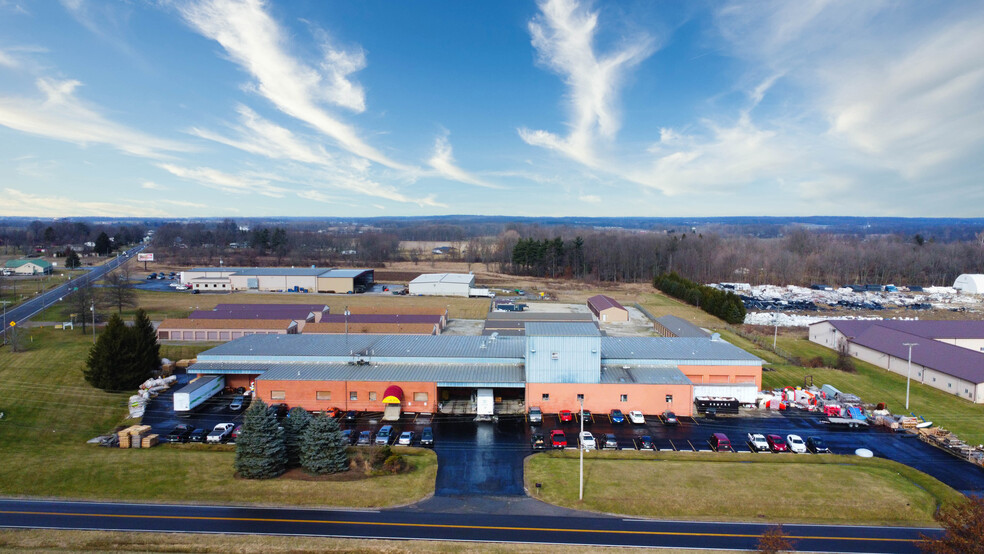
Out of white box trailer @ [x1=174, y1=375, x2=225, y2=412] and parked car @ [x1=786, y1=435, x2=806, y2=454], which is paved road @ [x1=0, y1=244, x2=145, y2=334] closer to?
white box trailer @ [x1=174, y1=375, x2=225, y2=412]

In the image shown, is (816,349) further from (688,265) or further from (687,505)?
(688,265)

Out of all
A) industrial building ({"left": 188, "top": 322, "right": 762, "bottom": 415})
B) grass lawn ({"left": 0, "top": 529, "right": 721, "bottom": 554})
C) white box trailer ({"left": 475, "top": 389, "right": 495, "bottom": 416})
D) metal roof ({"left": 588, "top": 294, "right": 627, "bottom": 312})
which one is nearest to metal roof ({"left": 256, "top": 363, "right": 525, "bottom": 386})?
industrial building ({"left": 188, "top": 322, "right": 762, "bottom": 415})

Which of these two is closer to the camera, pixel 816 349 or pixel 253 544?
Answer: pixel 253 544

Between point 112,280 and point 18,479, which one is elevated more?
point 112,280

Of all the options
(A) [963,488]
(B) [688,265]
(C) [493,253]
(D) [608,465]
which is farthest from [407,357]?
(C) [493,253]

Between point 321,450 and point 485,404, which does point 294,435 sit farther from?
point 485,404

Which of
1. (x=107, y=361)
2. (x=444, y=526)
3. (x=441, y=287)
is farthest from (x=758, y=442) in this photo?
(x=441, y=287)
